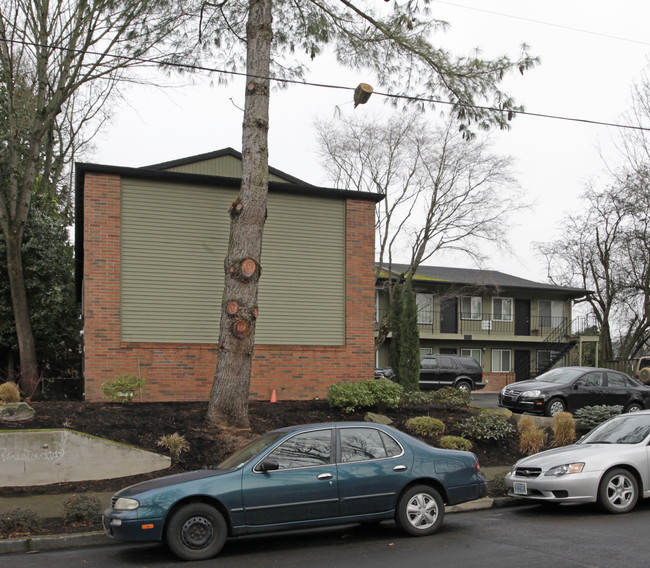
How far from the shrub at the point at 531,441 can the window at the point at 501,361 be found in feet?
94.7

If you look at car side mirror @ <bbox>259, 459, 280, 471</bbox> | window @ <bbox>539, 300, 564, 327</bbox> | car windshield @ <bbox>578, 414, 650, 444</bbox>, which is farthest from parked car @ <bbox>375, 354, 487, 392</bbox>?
car side mirror @ <bbox>259, 459, 280, 471</bbox>

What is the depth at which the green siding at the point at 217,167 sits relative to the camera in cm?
2036

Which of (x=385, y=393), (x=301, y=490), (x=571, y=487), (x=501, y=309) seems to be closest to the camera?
(x=301, y=490)

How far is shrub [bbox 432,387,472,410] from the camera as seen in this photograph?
16438 millimetres

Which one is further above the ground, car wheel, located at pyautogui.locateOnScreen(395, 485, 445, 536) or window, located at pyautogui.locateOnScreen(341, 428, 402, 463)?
window, located at pyautogui.locateOnScreen(341, 428, 402, 463)

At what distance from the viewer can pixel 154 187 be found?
1695cm

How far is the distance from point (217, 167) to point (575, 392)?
473 inches

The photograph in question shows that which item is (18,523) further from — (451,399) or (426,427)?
(451,399)

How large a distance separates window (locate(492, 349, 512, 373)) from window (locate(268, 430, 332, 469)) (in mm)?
35611

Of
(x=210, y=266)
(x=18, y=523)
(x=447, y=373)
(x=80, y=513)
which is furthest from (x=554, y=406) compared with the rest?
(x=18, y=523)

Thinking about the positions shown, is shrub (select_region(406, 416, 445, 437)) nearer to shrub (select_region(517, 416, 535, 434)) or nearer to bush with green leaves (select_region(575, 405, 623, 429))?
shrub (select_region(517, 416, 535, 434))

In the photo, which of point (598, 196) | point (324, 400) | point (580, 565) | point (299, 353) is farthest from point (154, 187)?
point (598, 196)

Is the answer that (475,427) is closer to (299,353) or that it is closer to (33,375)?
(299,353)

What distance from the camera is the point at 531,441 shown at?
13.9 meters
